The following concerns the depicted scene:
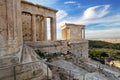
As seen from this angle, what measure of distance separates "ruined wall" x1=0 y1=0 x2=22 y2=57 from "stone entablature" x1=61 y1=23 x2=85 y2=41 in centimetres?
1153

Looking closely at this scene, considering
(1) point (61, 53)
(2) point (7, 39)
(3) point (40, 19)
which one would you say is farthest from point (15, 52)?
(3) point (40, 19)

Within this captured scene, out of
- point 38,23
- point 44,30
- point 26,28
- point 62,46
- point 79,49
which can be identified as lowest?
point 79,49

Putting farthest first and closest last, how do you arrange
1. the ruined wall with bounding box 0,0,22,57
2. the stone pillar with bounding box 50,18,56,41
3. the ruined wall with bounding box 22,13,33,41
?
the stone pillar with bounding box 50,18,56,41, the ruined wall with bounding box 22,13,33,41, the ruined wall with bounding box 0,0,22,57

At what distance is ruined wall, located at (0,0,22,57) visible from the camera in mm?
5965

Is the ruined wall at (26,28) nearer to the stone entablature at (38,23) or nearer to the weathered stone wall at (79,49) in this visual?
the stone entablature at (38,23)

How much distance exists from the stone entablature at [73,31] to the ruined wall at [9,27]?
1153cm

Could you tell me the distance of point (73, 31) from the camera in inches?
751

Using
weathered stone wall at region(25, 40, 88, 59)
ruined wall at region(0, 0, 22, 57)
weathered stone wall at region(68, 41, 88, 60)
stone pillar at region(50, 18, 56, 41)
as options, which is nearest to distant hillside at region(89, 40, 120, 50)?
weathered stone wall at region(68, 41, 88, 60)

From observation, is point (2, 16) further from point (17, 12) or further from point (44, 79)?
point (44, 79)

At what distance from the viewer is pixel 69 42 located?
53.5 feet

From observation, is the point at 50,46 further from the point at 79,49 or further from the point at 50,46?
the point at 79,49

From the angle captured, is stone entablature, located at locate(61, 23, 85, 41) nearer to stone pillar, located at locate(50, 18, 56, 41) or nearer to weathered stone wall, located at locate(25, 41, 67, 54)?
stone pillar, located at locate(50, 18, 56, 41)

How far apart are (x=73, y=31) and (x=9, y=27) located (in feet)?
44.2

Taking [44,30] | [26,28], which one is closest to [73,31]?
[44,30]
